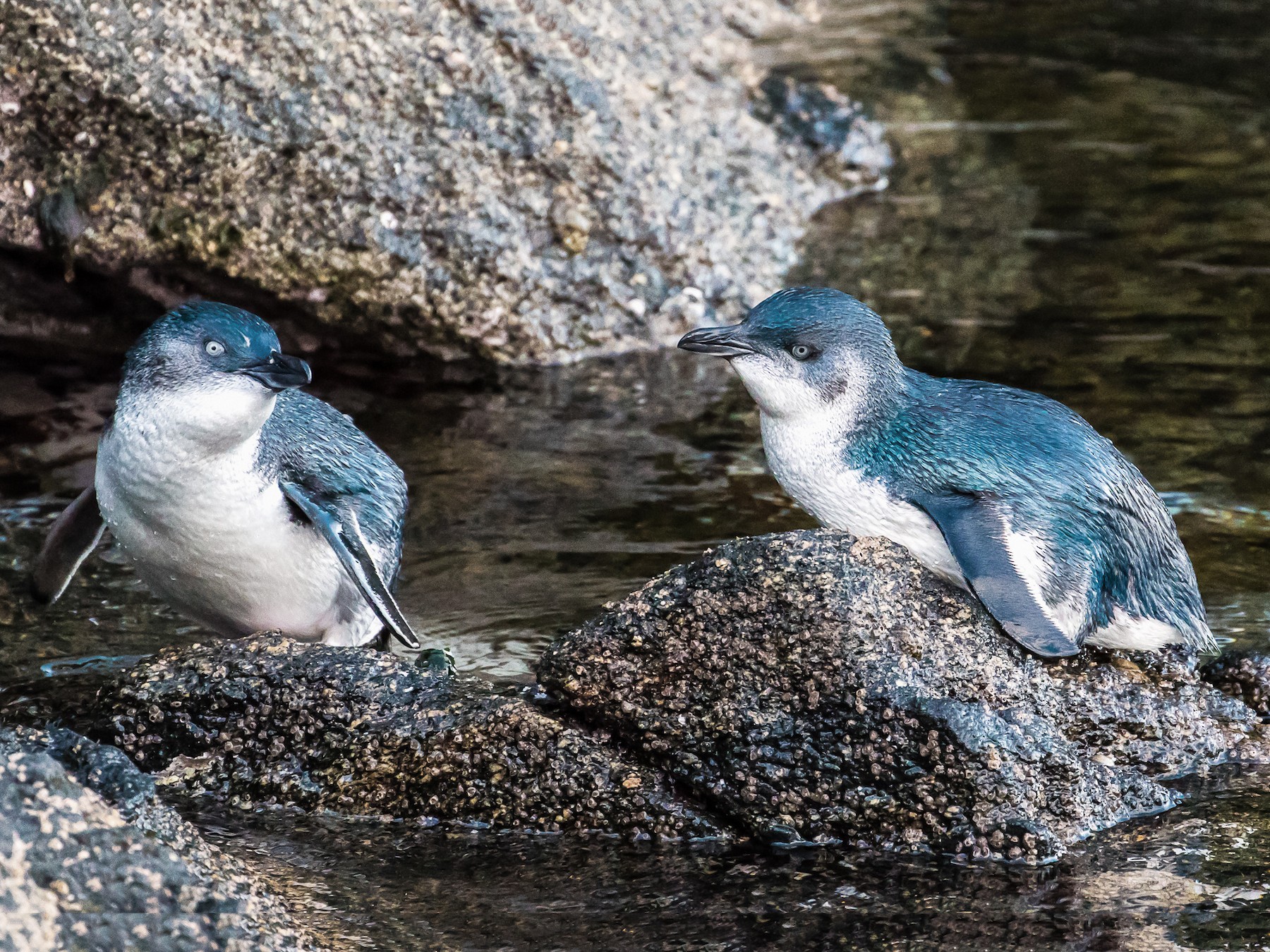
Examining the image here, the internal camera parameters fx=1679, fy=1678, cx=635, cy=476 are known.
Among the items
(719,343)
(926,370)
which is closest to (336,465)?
(719,343)

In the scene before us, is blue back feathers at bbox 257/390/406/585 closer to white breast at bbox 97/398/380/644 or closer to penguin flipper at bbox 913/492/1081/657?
white breast at bbox 97/398/380/644

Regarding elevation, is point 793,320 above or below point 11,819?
above

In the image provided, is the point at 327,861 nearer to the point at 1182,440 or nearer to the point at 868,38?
the point at 1182,440

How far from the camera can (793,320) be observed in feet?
16.2

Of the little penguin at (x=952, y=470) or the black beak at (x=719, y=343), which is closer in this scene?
the little penguin at (x=952, y=470)

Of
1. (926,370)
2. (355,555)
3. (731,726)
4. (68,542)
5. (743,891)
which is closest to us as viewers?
(743,891)

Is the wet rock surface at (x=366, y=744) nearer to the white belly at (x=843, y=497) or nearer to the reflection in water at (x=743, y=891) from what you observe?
the reflection in water at (x=743, y=891)

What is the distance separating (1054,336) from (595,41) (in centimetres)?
304

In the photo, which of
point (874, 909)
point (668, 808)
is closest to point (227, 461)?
point (668, 808)

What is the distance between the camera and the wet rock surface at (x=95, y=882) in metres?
3.20

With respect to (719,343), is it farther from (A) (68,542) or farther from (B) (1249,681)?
(A) (68,542)

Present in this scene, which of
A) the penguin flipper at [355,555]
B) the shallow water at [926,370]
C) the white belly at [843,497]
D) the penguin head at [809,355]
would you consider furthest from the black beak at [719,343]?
the shallow water at [926,370]

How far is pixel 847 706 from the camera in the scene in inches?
172

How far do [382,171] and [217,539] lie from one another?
11.6 feet
